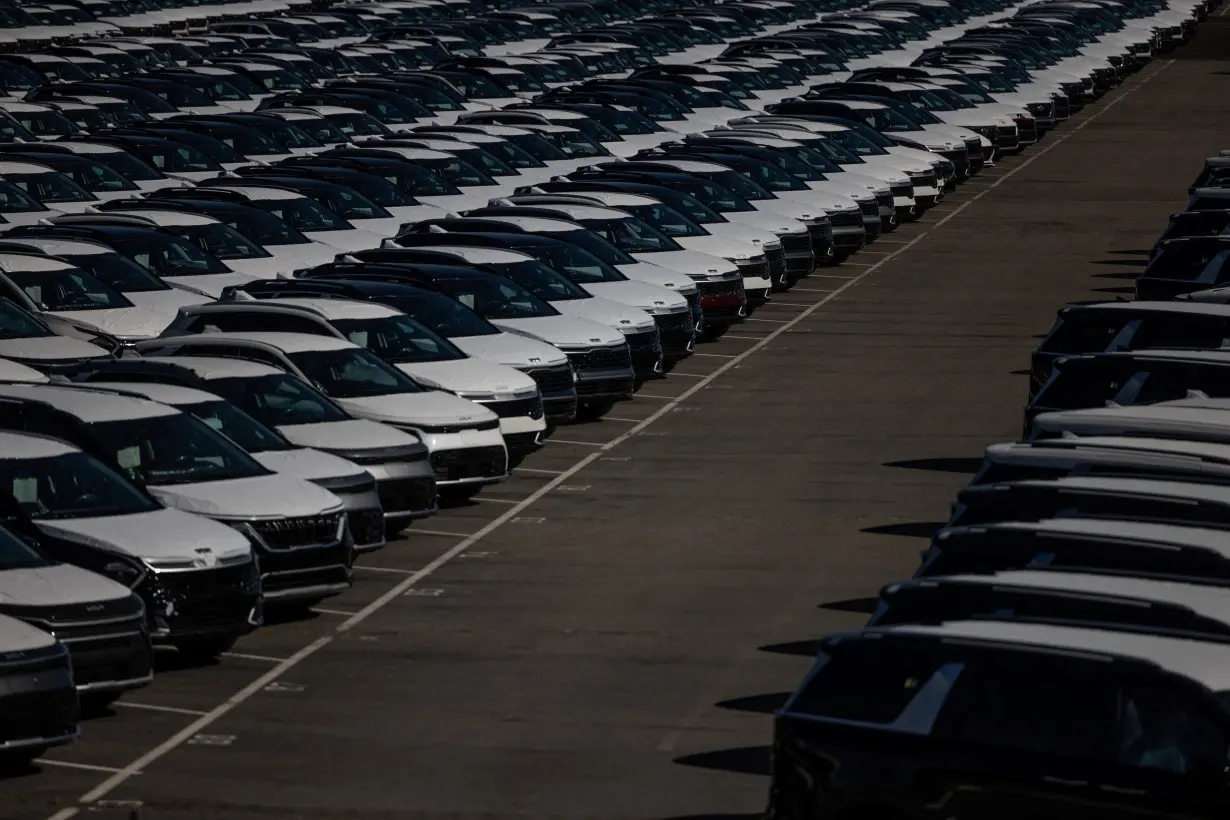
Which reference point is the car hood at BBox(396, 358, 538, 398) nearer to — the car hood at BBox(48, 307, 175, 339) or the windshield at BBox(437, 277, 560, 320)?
the windshield at BBox(437, 277, 560, 320)

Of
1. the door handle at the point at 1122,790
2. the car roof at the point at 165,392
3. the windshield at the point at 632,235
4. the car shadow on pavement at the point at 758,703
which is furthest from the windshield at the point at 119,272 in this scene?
the door handle at the point at 1122,790

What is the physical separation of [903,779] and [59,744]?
5.76 m

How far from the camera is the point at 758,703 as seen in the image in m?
16.3

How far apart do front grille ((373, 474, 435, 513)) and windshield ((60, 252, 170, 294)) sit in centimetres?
793

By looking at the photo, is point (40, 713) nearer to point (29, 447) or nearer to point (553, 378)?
point (29, 447)

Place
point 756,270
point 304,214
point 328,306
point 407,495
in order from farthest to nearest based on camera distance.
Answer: point 756,270
point 304,214
point 328,306
point 407,495

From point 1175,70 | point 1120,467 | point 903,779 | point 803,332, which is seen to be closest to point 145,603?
point 1120,467

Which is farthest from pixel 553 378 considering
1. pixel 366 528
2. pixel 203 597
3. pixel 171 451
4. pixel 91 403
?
pixel 203 597

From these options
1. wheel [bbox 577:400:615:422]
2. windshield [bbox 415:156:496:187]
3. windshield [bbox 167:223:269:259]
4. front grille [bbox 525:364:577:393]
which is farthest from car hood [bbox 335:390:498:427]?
windshield [bbox 415:156:496:187]

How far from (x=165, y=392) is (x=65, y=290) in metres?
7.51

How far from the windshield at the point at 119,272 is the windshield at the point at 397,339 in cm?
423

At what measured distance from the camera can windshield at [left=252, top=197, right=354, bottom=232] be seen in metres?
33.3

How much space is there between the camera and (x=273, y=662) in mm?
17594

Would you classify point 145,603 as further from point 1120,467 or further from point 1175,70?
point 1175,70
